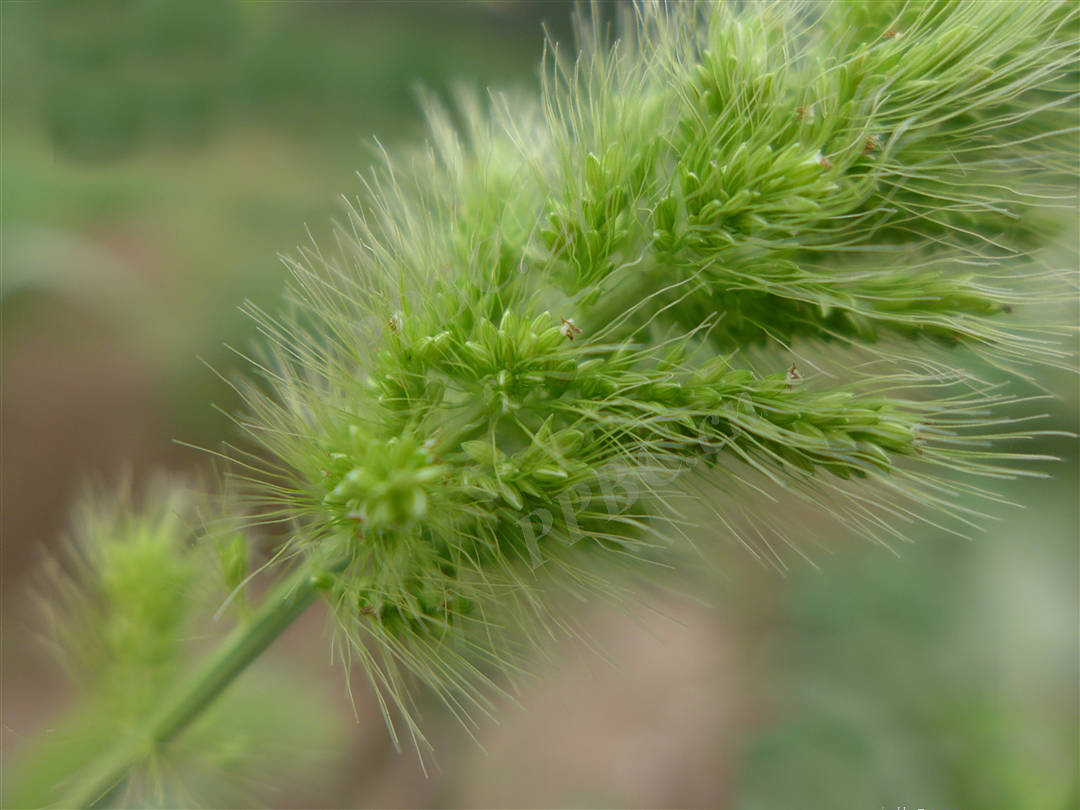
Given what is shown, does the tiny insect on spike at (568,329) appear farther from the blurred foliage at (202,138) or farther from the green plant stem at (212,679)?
the blurred foliage at (202,138)

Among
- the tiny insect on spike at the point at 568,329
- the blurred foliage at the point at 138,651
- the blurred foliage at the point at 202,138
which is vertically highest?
the blurred foliage at the point at 202,138

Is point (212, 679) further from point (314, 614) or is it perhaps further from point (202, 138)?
point (202, 138)

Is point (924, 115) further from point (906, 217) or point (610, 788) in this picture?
point (610, 788)

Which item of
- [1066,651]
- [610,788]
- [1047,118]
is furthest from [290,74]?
[1066,651]

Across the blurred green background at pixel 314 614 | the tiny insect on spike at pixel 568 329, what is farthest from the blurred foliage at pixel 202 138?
the tiny insect on spike at pixel 568 329

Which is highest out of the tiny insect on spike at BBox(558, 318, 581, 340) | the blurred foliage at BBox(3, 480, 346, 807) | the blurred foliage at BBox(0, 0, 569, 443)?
the blurred foliage at BBox(0, 0, 569, 443)

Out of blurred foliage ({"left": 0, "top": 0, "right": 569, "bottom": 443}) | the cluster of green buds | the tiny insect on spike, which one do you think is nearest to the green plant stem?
the cluster of green buds

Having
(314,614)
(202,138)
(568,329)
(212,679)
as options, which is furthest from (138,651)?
(202,138)

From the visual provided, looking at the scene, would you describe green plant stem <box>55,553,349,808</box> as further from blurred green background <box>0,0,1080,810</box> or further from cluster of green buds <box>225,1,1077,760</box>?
blurred green background <box>0,0,1080,810</box>
